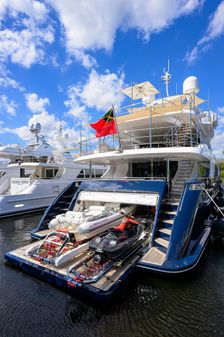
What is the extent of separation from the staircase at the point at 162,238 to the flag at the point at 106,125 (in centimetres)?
338

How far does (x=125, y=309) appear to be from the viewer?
363cm

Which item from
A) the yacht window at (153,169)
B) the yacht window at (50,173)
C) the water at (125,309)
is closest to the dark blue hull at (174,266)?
the water at (125,309)

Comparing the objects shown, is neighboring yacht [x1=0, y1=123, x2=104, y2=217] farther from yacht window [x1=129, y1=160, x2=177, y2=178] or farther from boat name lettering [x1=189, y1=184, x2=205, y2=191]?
boat name lettering [x1=189, y1=184, x2=205, y2=191]

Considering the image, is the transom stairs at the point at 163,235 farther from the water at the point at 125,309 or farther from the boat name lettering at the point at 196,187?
the boat name lettering at the point at 196,187

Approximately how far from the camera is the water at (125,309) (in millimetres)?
3200

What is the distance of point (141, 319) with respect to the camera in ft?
11.2

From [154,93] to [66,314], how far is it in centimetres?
1256

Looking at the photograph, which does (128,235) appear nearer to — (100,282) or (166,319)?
(100,282)

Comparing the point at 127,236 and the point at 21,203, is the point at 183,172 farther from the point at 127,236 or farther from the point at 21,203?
the point at 21,203

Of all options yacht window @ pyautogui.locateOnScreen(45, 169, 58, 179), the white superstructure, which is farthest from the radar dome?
yacht window @ pyautogui.locateOnScreen(45, 169, 58, 179)

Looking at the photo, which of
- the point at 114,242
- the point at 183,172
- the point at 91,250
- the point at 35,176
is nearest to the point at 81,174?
the point at 35,176

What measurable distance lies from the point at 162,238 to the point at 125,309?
6.84 feet

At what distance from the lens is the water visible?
10.5 feet

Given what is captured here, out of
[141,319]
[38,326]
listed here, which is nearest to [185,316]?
[141,319]
